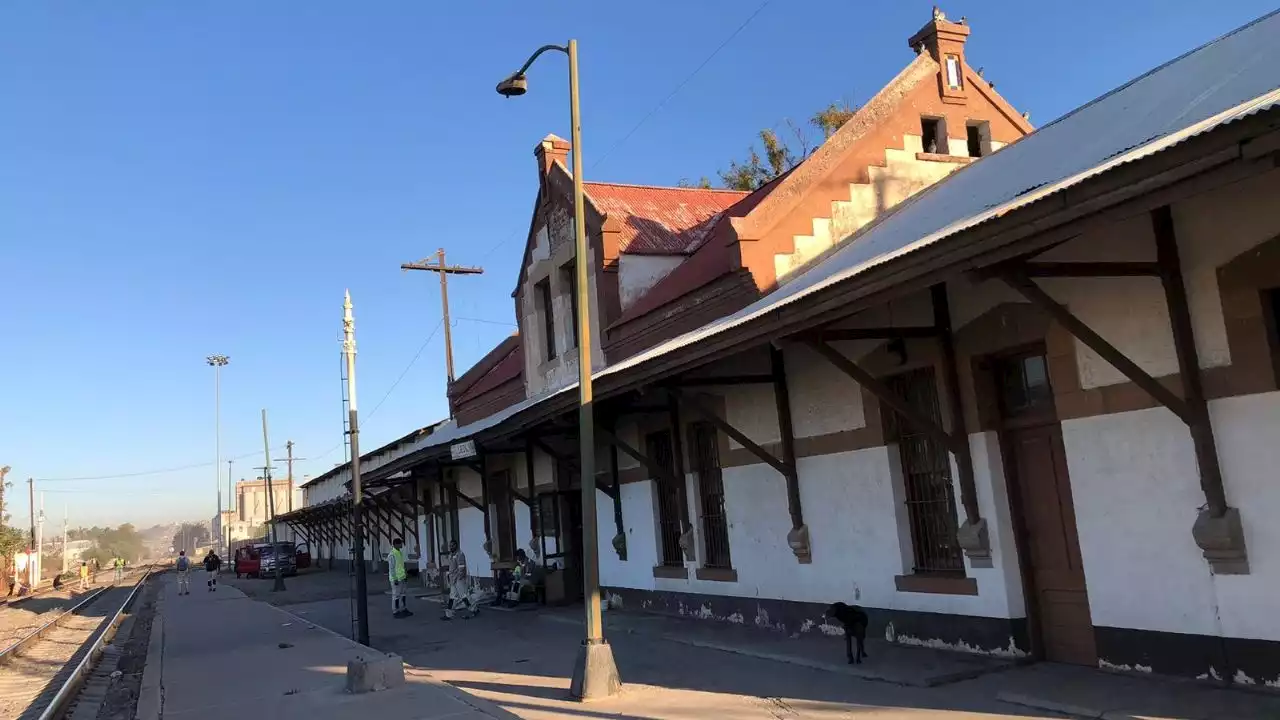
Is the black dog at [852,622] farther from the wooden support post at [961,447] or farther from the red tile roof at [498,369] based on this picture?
the red tile roof at [498,369]

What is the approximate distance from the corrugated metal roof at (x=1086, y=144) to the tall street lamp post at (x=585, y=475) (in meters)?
1.17

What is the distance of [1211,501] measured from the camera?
21.5ft

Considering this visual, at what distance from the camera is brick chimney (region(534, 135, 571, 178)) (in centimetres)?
2047

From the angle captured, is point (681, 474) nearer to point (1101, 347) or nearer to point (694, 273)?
point (694, 273)

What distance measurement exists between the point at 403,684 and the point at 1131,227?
856 cm

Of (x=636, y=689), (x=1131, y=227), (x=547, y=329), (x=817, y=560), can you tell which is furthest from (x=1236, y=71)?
(x=547, y=329)

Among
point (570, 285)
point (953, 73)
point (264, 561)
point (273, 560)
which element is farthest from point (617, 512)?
point (264, 561)

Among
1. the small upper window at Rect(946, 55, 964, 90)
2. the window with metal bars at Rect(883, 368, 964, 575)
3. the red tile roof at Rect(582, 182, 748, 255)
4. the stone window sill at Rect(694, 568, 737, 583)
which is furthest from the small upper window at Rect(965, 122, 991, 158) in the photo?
the stone window sill at Rect(694, 568, 737, 583)

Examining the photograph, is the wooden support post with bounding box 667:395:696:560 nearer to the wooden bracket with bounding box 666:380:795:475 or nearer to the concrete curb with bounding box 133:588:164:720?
the wooden bracket with bounding box 666:380:795:475

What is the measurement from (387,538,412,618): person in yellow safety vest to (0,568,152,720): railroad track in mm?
5590

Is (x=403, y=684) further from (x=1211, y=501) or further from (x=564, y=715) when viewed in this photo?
(x=1211, y=501)

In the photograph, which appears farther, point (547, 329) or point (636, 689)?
point (547, 329)

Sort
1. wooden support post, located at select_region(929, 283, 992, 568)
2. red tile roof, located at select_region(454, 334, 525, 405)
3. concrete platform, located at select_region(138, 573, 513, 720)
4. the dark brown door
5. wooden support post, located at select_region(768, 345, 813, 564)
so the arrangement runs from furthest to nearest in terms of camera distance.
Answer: red tile roof, located at select_region(454, 334, 525, 405) → wooden support post, located at select_region(768, 345, 813, 564) → concrete platform, located at select_region(138, 573, 513, 720) → wooden support post, located at select_region(929, 283, 992, 568) → the dark brown door

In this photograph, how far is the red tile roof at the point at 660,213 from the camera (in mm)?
18250
